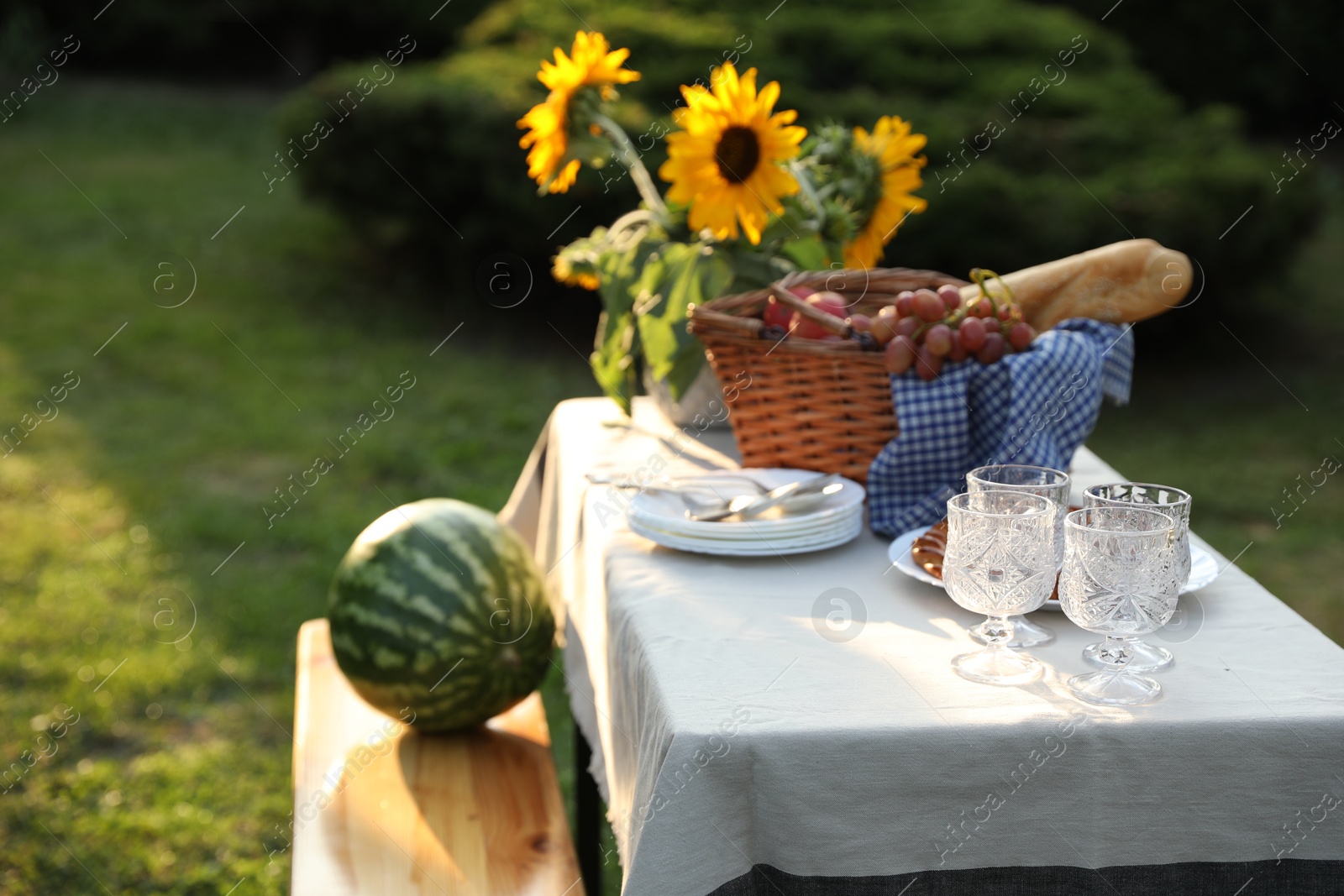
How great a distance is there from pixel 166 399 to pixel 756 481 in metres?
4.82

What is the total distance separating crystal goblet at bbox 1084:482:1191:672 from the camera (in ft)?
4.33

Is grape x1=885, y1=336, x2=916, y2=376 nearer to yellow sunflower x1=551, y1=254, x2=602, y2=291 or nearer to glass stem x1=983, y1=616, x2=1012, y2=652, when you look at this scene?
glass stem x1=983, y1=616, x2=1012, y2=652

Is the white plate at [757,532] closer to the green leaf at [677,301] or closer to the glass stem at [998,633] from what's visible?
the glass stem at [998,633]

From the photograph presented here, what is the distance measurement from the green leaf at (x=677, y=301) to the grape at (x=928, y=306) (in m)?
0.50

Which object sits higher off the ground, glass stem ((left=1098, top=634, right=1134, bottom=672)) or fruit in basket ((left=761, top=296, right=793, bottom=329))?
fruit in basket ((left=761, top=296, right=793, bottom=329))

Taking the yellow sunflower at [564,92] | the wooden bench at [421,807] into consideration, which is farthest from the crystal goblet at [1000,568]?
the yellow sunflower at [564,92]

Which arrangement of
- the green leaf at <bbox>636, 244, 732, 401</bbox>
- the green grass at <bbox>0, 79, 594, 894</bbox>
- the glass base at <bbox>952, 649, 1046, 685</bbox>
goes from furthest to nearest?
the green grass at <bbox>0, 79, 594, 894</bbox>
the green leaf at <bbox>636, 244, 732, 401</bbox>
the glass base at <bbox>952, 649, 1046, 685</bbox>

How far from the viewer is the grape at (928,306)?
183 centimetres

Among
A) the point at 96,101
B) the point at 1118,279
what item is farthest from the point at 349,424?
the point at 96,101

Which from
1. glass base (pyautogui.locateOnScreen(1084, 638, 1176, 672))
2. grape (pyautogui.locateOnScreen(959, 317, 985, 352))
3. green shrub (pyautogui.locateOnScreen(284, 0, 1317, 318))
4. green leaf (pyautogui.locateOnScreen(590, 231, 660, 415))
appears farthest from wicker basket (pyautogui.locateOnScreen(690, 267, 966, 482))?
green shrub (pyautogui.locateOnScreen(284, 0, 1317, 318))

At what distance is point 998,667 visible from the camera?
4.53 feet

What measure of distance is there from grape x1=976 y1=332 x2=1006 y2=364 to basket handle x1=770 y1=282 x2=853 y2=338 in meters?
0.20

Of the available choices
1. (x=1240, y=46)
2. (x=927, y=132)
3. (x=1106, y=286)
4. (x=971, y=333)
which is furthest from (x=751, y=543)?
(x=1240, y=46)

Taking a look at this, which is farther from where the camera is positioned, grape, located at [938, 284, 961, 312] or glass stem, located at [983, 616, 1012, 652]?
grape, located at [938, 284, 961, 312]
